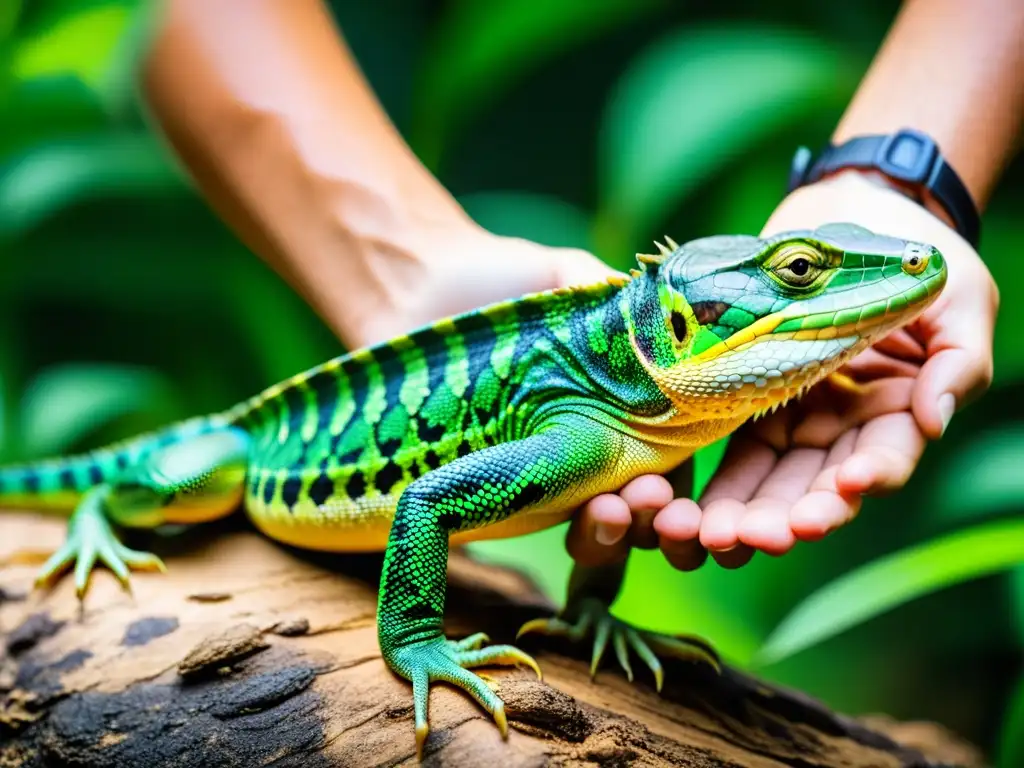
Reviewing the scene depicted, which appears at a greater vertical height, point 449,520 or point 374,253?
point 374,253

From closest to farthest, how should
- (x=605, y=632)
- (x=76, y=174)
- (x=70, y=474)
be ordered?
1. (x=605, y=632)
2. (x=70, y=474)
3. (x=76, y=174)

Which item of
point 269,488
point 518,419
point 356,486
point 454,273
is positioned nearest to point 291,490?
point 269,488

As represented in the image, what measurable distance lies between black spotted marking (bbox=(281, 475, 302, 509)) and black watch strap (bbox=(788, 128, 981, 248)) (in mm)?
1922

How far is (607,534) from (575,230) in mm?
2291

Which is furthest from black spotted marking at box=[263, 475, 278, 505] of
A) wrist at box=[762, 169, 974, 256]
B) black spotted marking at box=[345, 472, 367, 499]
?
wrist at box=[762, 169, 974, 256]

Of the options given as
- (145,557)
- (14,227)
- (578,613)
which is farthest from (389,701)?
(14,227)

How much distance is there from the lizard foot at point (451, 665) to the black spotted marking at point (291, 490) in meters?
0.66

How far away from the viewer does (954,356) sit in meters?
2.17

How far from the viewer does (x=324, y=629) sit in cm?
231

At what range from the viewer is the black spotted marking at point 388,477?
7.65 feet

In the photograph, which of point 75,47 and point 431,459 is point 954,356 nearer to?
point 431,459

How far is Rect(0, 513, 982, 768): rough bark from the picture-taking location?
195 centimetres

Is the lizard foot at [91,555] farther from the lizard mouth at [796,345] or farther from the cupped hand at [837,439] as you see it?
the lizard mouth at [796,345]

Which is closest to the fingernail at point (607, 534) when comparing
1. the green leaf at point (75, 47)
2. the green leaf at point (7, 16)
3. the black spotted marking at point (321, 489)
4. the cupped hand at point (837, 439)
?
the cupped hand at point (837, 439)
